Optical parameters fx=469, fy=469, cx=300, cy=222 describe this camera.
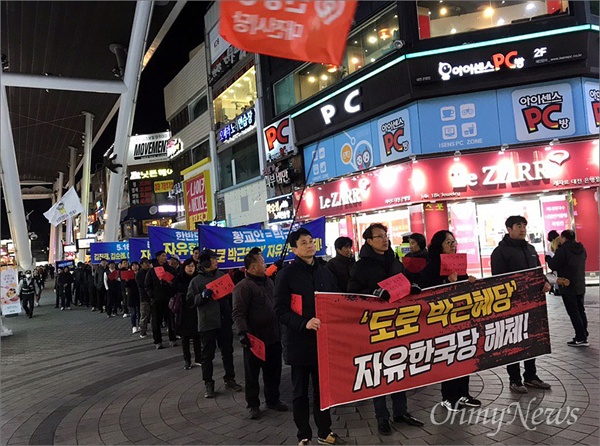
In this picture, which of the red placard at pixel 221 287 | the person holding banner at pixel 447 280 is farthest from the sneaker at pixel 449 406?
the red placard at pixel 221 287

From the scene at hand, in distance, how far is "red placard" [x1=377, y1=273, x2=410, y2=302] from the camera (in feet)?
14.3

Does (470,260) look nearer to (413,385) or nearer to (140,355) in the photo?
(140,355)

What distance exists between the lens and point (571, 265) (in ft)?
23.7

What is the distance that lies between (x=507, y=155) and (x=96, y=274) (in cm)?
1575

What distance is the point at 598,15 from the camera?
14398mm

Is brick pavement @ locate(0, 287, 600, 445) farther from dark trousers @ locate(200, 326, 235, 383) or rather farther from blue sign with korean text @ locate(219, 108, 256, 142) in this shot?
blue sign with korean text @ locate(219, 108, 256, 142)

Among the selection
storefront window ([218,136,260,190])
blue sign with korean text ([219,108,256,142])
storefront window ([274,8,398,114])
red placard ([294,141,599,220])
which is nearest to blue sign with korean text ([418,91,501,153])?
red placard ([294,141,599,220])

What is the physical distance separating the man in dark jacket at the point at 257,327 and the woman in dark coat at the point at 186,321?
2071mm

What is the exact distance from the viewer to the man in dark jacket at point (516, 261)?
550 cm

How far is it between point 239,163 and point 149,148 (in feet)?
52.8

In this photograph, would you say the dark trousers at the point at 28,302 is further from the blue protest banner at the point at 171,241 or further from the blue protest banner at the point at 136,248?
the blue protest banner at the point at 171,241

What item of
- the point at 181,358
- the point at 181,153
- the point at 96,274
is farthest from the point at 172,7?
the point at 181,358

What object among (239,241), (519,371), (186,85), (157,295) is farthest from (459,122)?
(186,85)

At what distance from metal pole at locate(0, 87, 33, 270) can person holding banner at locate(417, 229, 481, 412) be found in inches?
743
